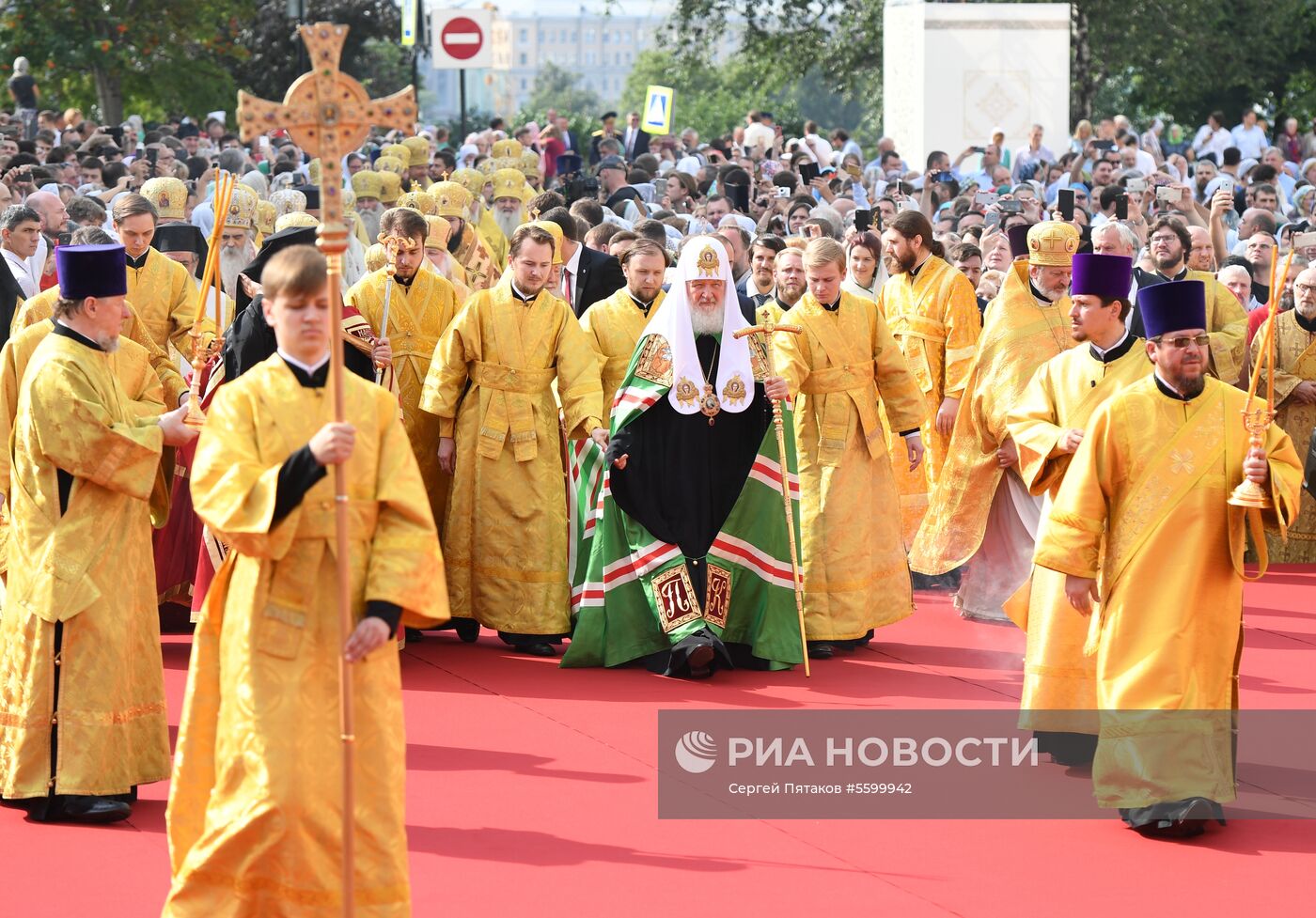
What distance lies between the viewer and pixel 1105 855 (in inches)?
249

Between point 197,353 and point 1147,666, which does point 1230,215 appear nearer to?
point 1147,666

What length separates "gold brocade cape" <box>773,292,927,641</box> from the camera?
9.38 m

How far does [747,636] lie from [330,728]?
437 cm

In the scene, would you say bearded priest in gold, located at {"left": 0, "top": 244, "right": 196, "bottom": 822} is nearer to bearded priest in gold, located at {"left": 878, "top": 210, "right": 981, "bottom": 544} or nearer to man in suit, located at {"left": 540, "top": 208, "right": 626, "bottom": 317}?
man in suit, located at {"left": 540, "top": 208, "right": 626, "bottom": 317}

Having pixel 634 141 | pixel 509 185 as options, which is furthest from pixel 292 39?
pixel 509 185

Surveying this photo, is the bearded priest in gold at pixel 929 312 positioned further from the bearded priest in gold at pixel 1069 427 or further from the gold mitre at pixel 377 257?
the bearded priest in gold at pixel 1069 427

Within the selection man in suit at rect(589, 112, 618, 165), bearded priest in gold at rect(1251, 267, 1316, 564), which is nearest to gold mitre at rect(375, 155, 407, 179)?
man in suit at rect(589, 112, 618, 165)

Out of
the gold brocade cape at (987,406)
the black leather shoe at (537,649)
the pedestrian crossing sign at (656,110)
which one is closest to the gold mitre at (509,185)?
the gold brocade cape at (987,406)

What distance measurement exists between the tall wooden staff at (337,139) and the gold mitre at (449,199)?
874 centimetres

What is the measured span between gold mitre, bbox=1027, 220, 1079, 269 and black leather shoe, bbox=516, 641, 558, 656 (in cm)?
297

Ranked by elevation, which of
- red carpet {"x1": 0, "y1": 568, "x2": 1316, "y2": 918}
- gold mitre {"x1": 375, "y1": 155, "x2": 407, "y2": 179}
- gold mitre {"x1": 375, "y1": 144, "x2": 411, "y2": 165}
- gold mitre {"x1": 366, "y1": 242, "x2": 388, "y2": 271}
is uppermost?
gold mitre {"x1": 375, "y1": 144, "x2": 411, "y2": 165}

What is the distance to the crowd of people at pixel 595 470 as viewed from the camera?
489 centimetres

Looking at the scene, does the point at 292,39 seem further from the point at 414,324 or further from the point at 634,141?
the point at 414,324

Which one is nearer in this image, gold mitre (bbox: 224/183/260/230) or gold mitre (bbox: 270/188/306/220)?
gold mitre (bbox: 224/183/260/230)
